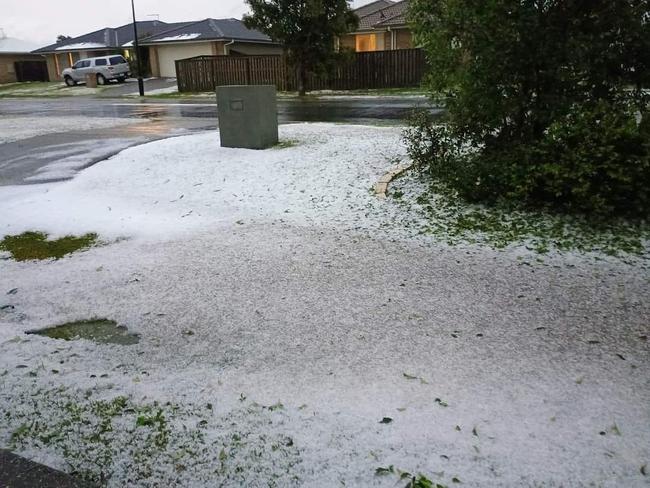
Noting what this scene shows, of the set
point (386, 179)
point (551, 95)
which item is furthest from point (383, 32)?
point (551, 95)

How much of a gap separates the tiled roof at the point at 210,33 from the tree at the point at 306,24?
585 inches

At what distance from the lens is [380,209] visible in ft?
19.4

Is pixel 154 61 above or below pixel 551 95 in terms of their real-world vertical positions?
above

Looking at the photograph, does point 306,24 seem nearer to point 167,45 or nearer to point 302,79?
point 302,79

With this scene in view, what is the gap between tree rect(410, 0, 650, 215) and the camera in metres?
4.88

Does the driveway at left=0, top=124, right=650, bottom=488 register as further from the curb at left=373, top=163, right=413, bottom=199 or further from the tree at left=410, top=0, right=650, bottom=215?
the tree at left=410, top=0, right=650, bottom=215

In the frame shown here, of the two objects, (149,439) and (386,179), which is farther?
(386,179)

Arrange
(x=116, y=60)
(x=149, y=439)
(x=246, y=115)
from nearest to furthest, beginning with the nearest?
(x=149, y=439), (x=246, y=115), (x=116, y=60)

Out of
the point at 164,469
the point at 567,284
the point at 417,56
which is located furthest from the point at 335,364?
the point at 417,56


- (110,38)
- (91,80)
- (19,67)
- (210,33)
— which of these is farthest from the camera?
(19,67)

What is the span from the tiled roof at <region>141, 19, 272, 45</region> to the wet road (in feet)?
58.1

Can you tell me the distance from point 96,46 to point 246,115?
42.6 m

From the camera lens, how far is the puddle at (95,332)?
11.6 feet

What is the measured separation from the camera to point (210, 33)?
123 feet
